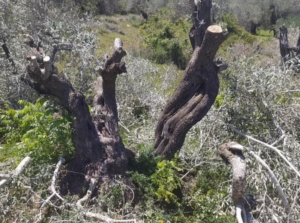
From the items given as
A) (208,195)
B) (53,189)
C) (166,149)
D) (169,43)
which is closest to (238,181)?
(208,195)

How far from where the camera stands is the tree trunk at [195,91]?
5.22 metres

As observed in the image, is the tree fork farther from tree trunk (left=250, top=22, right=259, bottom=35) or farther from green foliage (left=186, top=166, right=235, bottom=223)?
tree trunk (left=250, top=22, right=259, bottom=35)

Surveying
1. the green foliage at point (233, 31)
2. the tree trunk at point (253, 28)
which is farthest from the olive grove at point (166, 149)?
the tree trunk at point (253, 28)

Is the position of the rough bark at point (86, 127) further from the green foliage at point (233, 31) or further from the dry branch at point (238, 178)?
the green foliage at point (233, 31)

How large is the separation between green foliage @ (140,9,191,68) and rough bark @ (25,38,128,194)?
1682 centimetres

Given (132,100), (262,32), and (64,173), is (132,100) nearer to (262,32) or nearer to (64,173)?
(64,173)

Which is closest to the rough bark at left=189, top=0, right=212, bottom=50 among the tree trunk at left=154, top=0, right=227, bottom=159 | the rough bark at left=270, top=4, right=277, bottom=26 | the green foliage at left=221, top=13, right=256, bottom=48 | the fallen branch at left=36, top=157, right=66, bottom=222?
the tree trunk at left=154, top=0, right=227, bottom=159

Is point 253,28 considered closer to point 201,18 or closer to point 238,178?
point 201,18

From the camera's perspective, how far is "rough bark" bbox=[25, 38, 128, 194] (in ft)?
14.5

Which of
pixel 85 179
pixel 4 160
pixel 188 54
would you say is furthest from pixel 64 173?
pixel 188 54

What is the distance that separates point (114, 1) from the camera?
35.9 metres

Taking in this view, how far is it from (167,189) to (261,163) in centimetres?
143

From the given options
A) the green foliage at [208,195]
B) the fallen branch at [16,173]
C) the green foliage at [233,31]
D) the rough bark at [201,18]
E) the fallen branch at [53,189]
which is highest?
the rough bark at [201,18]

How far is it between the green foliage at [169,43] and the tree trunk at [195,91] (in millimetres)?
16214
